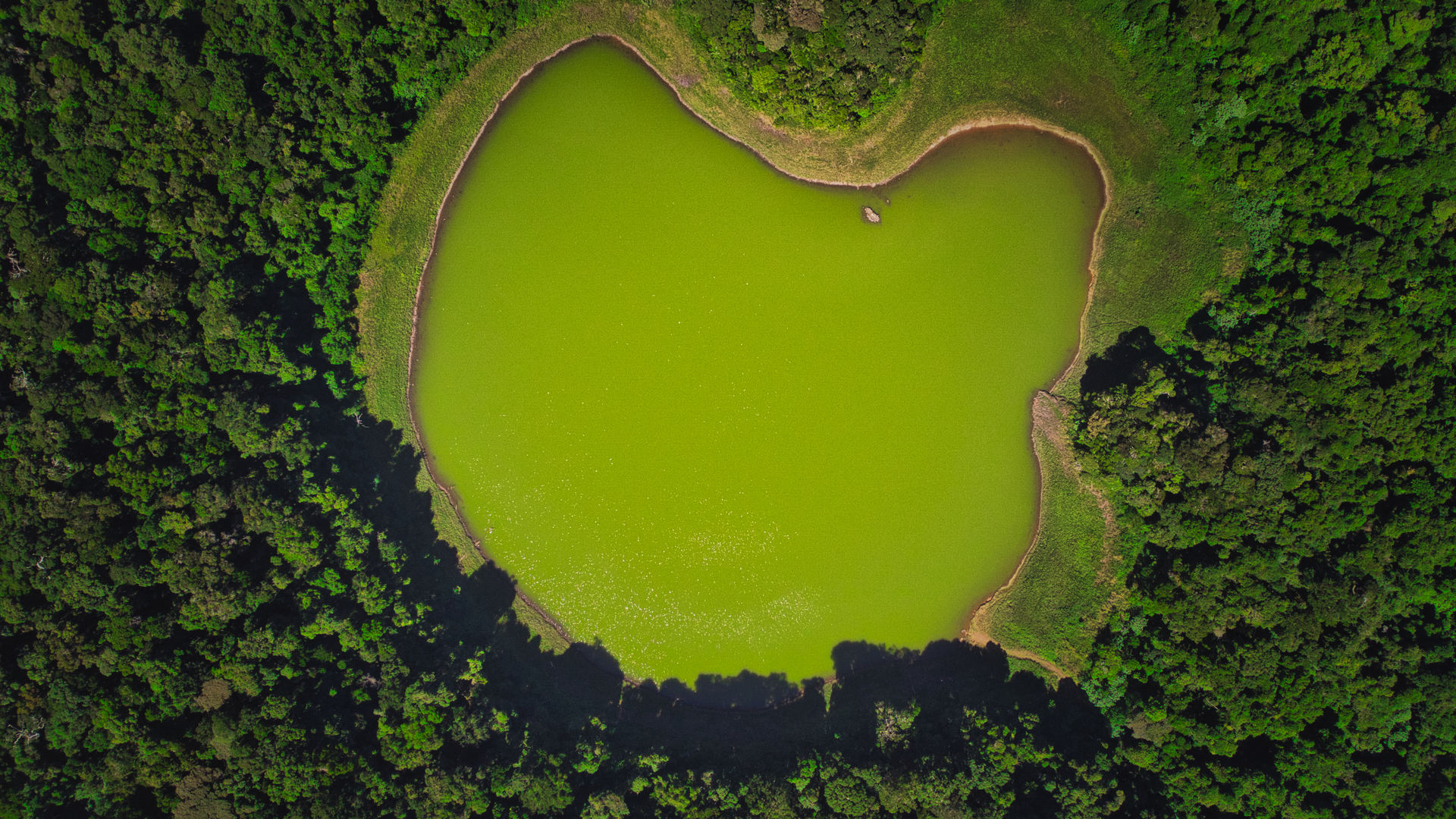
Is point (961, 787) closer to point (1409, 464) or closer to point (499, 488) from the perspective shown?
point (1409, 464)

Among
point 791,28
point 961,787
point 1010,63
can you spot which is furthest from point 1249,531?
point 791,28

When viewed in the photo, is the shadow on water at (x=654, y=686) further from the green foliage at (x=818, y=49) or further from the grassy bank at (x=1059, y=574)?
the green foliage at (x=818, y=49)

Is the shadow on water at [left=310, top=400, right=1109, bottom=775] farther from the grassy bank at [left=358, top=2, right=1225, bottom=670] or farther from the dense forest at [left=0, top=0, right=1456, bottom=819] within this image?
the grassy bank at [left=358, top=2, right=1225, bottom=670]

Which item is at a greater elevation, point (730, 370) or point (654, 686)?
point (730, 370)

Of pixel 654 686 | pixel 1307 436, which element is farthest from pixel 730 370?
pixel 1307 436

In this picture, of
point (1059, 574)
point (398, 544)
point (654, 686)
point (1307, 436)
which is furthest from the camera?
point (654, 686)

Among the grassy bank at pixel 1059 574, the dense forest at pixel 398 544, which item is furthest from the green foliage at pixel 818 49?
the grassy bank at pixel 1059 574

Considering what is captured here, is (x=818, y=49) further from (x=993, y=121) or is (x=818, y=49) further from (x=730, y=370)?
(x=730, y=370)

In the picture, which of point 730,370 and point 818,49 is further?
point 730,370
